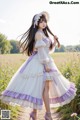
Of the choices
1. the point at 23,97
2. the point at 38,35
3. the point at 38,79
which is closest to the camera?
the point at 23,97

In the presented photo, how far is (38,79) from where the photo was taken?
617 cm

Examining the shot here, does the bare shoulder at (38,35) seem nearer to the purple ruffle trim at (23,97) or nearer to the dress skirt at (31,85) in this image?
the dress skirt at (31,85)

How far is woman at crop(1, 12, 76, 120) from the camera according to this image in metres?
6.12

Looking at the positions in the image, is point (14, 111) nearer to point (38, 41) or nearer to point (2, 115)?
point (2, 115)

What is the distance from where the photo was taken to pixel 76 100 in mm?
7086

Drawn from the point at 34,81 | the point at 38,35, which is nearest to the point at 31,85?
the point at 34,81

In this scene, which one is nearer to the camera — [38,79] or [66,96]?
[38,79]

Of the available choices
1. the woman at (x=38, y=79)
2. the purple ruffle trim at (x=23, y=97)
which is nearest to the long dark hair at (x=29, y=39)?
the woman at (x=38, y=79)

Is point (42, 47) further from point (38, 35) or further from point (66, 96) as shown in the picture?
point (66, 96)

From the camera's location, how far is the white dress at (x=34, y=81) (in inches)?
239

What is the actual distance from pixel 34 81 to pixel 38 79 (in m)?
0.07

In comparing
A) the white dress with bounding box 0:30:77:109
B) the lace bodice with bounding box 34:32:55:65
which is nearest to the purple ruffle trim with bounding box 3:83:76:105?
the white dress with bounding box 0:30:77:109

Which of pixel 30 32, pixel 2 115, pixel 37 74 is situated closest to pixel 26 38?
pixel 30 32

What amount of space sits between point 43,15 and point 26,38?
0.43 meters
